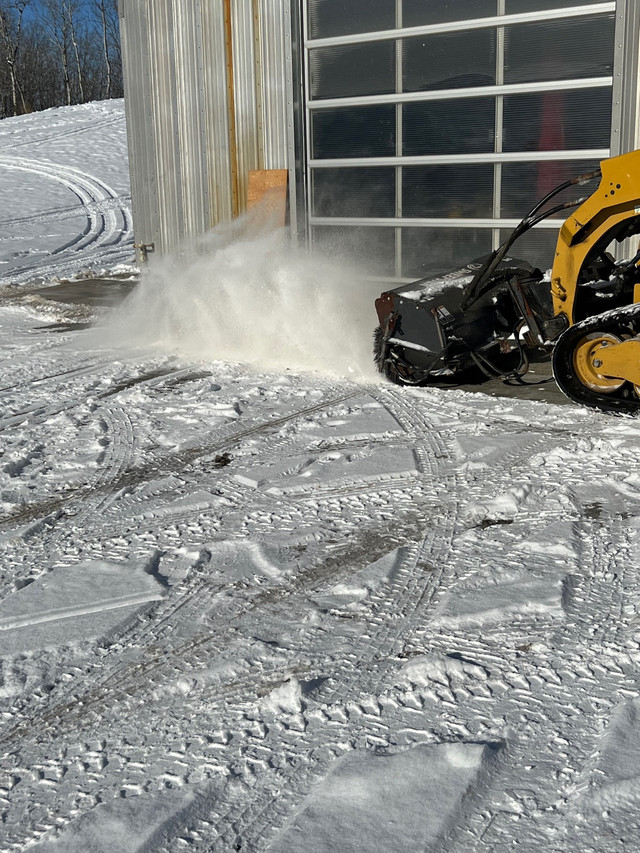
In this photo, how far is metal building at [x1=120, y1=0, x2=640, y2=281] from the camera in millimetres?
8625

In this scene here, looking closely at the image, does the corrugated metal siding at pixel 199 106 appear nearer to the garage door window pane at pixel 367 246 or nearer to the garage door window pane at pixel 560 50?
the garage door window pane at pixel 367 246

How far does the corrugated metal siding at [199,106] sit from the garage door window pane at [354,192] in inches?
23.4

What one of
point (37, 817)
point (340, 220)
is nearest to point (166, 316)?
point (340, 220)

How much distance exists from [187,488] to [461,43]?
6522 millimetres

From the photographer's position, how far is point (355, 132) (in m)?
10.1

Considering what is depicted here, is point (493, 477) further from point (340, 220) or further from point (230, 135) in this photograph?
point (230, 135)

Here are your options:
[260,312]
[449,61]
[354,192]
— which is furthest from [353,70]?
[260,312]

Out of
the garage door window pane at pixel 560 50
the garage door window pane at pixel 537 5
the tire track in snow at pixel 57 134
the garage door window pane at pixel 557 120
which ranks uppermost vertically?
the tire track in snow at pixel 57 134

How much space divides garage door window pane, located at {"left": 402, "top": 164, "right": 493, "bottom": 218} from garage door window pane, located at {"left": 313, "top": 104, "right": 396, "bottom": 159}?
46cm

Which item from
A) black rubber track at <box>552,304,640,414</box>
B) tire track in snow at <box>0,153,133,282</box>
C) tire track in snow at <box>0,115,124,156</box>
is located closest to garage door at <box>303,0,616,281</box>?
black rubber track at <box>552,304,640,414</box>

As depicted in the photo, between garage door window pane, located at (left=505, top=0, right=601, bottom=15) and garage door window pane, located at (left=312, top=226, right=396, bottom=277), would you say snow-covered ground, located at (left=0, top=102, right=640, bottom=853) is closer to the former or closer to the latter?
garage door window pane, located at (left=312, top=226, right=396, bottom=277)

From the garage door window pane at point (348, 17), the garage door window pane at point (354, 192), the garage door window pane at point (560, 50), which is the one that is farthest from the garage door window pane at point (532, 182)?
the garage door window pane at point (348, 17)

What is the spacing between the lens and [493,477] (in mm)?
4754

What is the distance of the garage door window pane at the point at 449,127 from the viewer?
30.0 ft
